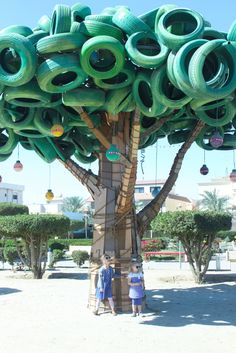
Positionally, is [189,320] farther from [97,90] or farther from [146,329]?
[97,90]

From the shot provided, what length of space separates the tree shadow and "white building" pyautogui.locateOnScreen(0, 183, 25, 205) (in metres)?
80.2

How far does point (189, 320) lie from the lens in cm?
1002

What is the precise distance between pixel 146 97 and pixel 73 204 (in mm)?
83028

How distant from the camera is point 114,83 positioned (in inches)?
374

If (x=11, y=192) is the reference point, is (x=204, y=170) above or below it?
below

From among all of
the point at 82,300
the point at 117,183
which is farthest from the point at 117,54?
the point at 82,300

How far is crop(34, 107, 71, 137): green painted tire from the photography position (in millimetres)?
10337

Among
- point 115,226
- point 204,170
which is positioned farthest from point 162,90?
point 204,170

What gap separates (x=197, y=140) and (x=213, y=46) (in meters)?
4.95

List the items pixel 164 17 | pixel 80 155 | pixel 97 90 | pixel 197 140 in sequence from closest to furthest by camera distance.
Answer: pixel 164 17 → pixel 97 90 → pixel 197 140 → pixel 80 155

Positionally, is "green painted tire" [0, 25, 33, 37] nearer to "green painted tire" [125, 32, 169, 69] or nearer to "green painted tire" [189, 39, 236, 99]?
"green painted tire" [125, 32, 169, 69]

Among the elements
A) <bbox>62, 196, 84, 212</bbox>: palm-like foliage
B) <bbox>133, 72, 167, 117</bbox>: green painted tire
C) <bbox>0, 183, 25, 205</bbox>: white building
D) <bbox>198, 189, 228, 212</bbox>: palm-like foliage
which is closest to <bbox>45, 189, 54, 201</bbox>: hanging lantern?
<bbox>133, 72, 167, 117</bbox>: green painted tire

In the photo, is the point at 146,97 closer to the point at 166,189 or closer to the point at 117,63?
the point at 117,63

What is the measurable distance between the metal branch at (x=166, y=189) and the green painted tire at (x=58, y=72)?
4085mm
